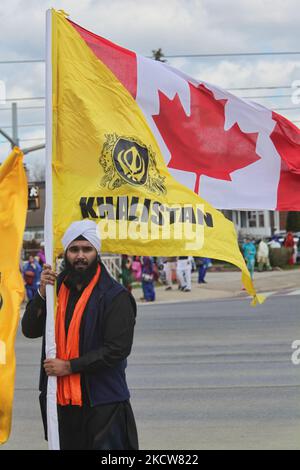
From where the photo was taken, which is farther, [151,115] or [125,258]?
[125,258]

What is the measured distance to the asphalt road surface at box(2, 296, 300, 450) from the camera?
7.93 meters

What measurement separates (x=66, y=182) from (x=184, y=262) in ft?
72.4

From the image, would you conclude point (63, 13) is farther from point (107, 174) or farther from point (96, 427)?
point (96, 427)

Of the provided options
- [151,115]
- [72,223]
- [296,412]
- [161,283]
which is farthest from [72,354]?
[161,283]

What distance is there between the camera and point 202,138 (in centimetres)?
623

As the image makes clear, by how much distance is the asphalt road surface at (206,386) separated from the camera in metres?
7.93

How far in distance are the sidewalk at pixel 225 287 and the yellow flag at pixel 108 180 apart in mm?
19885

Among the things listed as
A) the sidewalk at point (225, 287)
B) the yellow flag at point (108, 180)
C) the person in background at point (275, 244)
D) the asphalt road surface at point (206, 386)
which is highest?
the person in background at point (275, 244)

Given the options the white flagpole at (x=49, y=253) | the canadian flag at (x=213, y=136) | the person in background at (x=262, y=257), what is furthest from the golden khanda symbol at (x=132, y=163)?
the person in background at (x=262, y=257)

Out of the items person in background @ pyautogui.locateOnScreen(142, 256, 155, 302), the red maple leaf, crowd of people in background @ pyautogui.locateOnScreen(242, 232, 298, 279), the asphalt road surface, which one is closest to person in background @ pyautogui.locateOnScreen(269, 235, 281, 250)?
crowd of people in background @ pyautogui.locateOnScreen(242, 232, 298, 279)

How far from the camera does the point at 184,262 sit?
27531 millimetres

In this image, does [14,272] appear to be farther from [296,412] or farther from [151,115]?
[296,412]

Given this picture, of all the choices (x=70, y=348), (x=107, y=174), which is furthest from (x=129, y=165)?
(x=70, y=348)

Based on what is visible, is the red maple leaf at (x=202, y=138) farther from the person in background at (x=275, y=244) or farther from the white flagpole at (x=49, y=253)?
the person in background at (x=275, y=244)
